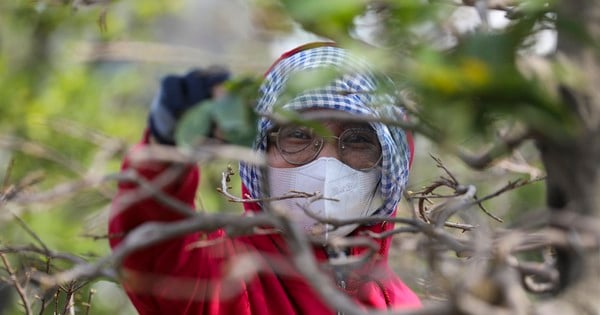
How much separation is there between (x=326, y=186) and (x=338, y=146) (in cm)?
10

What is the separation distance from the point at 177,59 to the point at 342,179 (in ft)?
2.96

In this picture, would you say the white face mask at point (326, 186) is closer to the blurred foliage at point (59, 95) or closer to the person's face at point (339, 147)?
the person's face at point (339, 147)

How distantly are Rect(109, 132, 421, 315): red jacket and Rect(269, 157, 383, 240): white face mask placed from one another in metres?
0.11

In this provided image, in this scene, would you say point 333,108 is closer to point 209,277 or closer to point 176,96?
point 209,277

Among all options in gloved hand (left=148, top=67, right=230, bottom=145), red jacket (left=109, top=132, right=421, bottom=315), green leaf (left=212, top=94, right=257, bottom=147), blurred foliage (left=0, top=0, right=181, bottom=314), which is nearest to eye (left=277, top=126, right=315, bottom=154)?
red jacket (left=109, top=132, right=421, bottom=315)

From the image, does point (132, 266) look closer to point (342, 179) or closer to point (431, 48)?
point (342, 179)

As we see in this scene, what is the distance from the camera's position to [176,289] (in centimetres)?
187

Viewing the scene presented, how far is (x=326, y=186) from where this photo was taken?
81.8 inches

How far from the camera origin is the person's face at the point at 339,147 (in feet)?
6.87

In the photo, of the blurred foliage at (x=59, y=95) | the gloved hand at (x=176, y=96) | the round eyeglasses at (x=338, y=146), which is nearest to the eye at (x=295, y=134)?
the round eyeglasses at (x=338, y=146)

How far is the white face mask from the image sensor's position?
81.8 inches

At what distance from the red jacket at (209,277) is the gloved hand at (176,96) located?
12 centimetres

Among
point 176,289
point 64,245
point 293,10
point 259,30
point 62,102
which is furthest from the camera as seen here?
point 62,102

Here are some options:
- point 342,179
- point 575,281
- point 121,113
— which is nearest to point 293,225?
point 575,281
